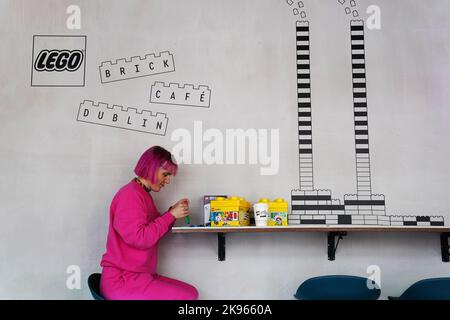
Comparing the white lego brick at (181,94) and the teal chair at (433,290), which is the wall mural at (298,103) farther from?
the teal chair at (433,290)

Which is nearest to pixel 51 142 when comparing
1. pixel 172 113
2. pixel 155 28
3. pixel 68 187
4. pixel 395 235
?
pixel 68 187

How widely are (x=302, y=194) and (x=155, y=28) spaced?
1.69 m

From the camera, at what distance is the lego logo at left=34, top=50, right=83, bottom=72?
393cm

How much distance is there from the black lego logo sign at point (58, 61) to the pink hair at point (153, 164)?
905 mm

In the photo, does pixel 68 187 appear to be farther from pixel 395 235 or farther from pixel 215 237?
pixel 395 235

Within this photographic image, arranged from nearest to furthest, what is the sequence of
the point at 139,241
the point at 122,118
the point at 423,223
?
the point at 139,241, the point at 423,223, the point at 122,118

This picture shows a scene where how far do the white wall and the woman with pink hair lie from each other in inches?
14.0

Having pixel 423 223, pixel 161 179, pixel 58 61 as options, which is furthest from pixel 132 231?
pixel 423 223

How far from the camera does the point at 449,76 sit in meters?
3.97

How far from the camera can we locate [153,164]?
11.3 ft

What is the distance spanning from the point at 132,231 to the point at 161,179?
1.52ft

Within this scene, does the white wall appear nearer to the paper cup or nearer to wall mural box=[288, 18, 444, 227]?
wall mural box=[288, 18, 444, 227]

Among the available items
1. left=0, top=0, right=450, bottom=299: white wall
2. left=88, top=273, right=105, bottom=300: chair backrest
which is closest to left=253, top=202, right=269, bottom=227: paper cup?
left=0, top=0, right=450, bottom=299: white wall

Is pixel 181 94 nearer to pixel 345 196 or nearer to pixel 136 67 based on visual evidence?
pixel 136 67
